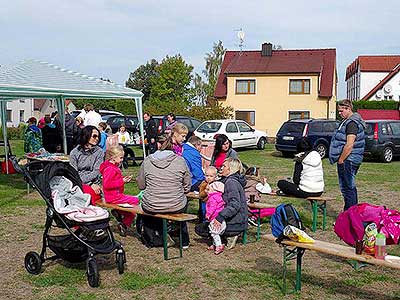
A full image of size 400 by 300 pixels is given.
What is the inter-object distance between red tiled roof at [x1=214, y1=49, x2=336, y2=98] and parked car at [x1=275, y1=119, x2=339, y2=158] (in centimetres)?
1694

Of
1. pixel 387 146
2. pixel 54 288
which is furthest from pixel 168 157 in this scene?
pixel 387 146

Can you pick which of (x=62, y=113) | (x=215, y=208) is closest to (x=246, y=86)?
(x=62, y=113)

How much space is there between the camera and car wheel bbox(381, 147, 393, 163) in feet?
69.3

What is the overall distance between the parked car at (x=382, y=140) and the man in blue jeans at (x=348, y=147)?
42.0ft

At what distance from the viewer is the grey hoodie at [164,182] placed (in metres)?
7.10

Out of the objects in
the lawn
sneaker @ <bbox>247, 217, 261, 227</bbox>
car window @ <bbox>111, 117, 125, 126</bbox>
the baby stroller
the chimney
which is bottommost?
the lawn

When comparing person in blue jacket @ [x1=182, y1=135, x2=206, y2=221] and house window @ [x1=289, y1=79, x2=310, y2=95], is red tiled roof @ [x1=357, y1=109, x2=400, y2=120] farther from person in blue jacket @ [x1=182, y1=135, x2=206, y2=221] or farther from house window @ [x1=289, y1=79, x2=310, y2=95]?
person in blue jacket @ [x1=182, y1=135, x2=206, y2=221]

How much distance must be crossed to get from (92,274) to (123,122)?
2068 cm

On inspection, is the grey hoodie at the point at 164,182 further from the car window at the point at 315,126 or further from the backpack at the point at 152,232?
the car window at the point at 315,126

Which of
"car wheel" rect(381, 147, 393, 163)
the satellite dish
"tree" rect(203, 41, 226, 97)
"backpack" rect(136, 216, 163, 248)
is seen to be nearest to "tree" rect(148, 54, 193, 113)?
"tree" rect(203, 41, 226, 97)

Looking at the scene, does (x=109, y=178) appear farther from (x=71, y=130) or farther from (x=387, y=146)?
(x=387, y=146)

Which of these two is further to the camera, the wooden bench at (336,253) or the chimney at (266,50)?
the chimney at (266,50)

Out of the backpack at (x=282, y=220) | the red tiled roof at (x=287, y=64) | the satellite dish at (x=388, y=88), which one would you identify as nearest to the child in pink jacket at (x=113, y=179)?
the backpack at (x=282, y=220)

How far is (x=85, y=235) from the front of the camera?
20.6 feet
